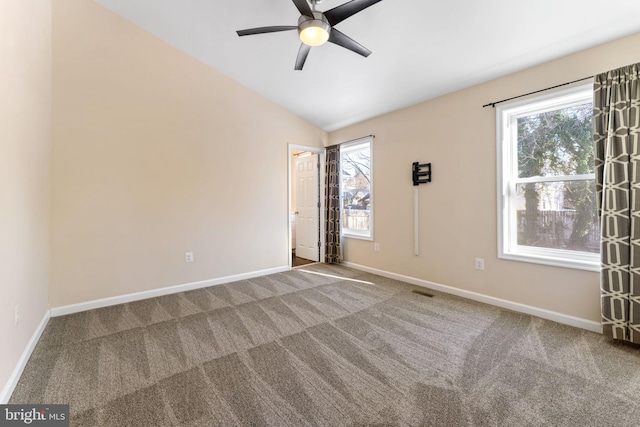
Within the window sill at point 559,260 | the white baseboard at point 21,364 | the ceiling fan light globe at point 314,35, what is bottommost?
the white baseboard at point 21,364

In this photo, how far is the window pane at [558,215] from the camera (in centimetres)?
255

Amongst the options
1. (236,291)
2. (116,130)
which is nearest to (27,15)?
(116,130)

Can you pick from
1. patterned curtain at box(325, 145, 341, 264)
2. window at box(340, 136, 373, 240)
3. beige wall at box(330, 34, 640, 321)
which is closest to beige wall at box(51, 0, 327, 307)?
patterned curtain at box(325, 145, 341, 264)

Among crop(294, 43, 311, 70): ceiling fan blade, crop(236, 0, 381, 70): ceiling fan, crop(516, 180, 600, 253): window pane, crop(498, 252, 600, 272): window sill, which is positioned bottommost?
crop(498, 252, 600, 272): window sill

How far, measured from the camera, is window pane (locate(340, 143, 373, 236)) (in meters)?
4.59

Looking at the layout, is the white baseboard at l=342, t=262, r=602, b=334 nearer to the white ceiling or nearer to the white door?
the white door

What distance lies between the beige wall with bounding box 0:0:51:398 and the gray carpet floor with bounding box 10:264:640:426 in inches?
14.7

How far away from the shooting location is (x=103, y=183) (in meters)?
3.03

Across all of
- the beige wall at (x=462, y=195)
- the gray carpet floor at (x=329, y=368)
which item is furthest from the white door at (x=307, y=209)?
the gray carpet floor at (x=329, y=368)

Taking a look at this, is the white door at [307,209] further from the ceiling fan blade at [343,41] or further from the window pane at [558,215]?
the window pane at [558,215]

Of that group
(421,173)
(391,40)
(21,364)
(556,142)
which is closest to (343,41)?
(391,40)

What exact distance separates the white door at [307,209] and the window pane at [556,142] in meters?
3.26

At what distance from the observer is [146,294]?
329 centimetres

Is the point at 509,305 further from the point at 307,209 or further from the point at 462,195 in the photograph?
the point at 307,209
